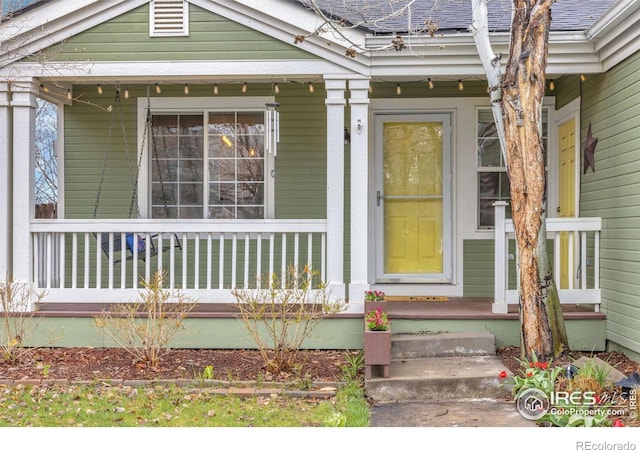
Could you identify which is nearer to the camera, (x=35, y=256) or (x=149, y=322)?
(x=149, y=322)

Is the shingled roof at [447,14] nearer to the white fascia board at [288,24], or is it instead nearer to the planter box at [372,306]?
the white fascia board at [288,24]

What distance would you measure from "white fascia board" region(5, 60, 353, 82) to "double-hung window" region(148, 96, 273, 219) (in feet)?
4.76

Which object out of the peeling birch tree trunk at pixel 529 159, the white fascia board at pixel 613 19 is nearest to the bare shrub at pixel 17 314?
the peeling birch tree trunk at pixel 529 159

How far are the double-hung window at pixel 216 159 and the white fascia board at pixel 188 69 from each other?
4.76ft

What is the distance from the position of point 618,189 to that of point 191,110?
184 inches

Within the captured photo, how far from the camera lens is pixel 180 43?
6.88 meters

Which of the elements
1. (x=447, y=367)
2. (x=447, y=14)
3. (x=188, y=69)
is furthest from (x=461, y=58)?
(x=447, y=367)

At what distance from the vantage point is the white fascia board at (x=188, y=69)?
22.5 ft

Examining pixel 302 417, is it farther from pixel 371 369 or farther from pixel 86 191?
pixel 86 191

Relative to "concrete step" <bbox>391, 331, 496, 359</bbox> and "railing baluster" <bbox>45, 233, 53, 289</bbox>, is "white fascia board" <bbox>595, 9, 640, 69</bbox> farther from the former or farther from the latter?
"railing baluster" <bbox>45, 233, 53, 289</bbox>

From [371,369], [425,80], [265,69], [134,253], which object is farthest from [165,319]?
[425,80]

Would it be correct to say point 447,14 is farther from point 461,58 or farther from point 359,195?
point 359,195

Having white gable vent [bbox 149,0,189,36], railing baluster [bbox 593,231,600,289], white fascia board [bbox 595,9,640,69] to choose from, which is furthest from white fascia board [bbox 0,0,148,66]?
railing baluster [bbox 593,231,600,289]

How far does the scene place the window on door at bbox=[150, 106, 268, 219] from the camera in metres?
8.37
